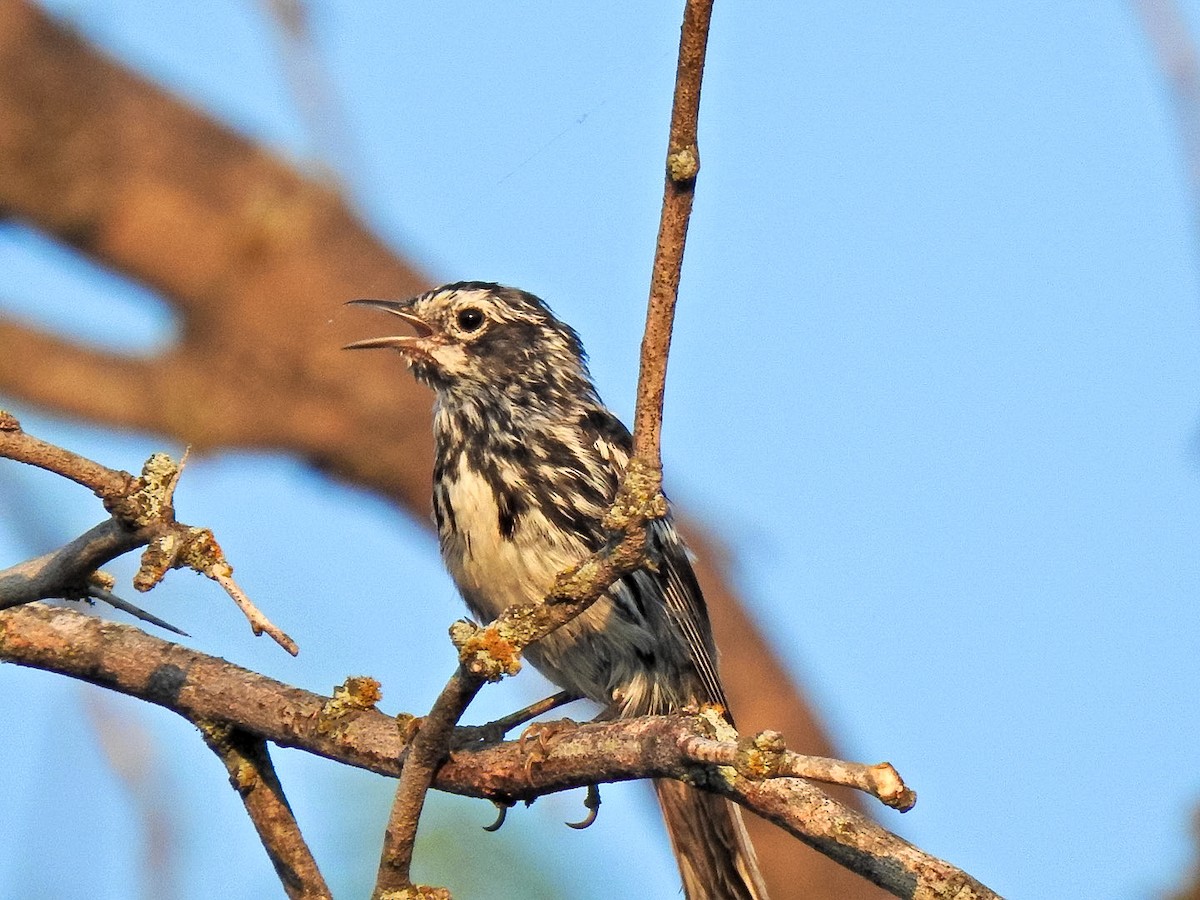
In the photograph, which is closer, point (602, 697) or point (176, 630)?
point (176, 630)

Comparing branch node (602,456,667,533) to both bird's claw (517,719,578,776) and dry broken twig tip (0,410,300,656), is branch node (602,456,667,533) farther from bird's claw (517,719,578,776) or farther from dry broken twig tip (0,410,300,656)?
bird's claw (517,719,578,776)

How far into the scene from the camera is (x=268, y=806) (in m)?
4.30

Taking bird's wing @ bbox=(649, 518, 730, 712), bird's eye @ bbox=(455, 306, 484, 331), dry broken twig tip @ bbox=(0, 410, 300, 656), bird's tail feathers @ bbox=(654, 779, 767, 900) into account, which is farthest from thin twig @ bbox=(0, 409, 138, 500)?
bird's eye @ bbox=(455, 306, 484, 331)

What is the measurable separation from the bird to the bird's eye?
0.22 meters

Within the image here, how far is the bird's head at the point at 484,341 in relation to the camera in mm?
6332

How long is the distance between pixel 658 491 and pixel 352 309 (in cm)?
737

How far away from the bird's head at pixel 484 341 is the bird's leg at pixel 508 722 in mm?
1137

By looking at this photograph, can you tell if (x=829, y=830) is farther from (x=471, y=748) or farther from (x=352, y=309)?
(x=352, y=309)

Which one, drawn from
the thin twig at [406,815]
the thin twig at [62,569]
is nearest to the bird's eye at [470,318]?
the thin twig at [62,569]

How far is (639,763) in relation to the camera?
11.9 feet

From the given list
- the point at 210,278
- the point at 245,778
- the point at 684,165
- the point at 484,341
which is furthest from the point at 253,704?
the point at 210,278

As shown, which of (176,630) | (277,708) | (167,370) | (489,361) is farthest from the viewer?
(167,370)

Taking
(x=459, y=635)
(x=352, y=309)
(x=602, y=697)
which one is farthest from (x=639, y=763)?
(x=352, y=309)

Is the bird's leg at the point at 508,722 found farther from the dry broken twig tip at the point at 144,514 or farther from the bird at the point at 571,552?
the dry broken twig tip at the point at 144,514
